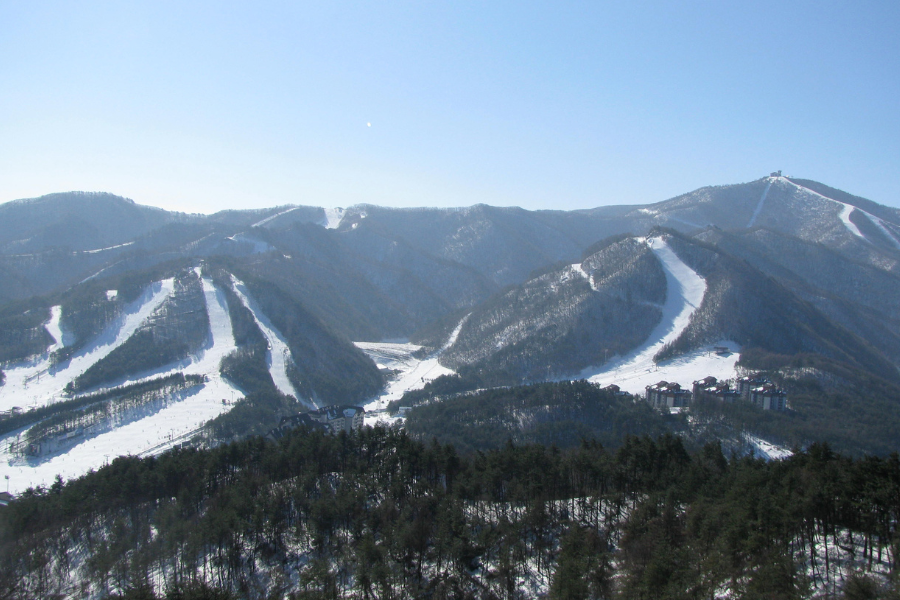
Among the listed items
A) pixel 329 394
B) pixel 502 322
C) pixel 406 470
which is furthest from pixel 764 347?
pixel 406 470

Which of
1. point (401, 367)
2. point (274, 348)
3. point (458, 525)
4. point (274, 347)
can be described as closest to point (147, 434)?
point (274, 348)

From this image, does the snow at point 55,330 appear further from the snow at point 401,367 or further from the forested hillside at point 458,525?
the forested hillside at point 458,525

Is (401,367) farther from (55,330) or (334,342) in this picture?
(55,330)

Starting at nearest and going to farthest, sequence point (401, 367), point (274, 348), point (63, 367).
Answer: point (63, 367)
point (274, 348)
point (401, 367)

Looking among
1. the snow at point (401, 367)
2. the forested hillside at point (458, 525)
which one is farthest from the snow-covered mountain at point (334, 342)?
the forested hillside at point (458, 525)

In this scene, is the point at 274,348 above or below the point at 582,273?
below

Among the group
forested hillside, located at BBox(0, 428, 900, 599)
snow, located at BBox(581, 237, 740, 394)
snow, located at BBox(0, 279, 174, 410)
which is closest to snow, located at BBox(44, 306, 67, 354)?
snow, located at BBox(0, 279, 174, 410)

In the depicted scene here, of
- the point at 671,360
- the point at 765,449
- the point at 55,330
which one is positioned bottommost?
the point at 765,449

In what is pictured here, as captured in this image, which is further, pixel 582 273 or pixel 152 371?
pixel 582 273
